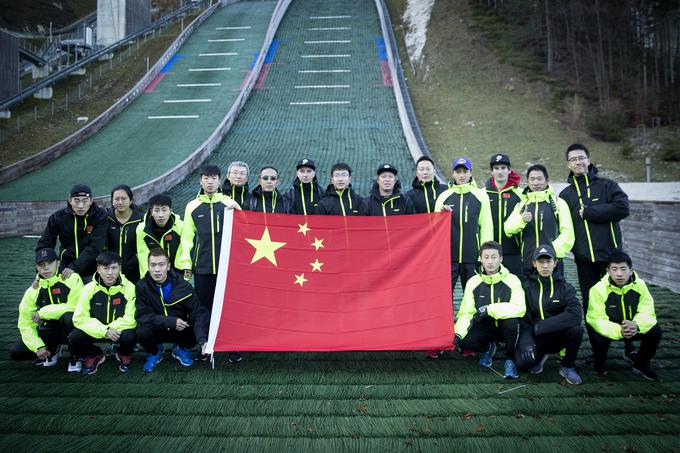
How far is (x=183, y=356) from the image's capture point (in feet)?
12.6

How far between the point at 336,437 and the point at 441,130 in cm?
1484

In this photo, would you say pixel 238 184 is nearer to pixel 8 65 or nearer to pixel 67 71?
pixel 8 65

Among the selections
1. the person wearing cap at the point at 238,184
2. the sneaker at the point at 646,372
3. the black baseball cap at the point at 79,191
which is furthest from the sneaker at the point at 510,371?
the black baseball cap at the point at 79,191

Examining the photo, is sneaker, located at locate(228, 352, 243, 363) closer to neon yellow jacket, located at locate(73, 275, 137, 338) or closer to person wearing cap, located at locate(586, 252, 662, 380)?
neon yellow jacket, located at locate(73, 275, 137, 338)

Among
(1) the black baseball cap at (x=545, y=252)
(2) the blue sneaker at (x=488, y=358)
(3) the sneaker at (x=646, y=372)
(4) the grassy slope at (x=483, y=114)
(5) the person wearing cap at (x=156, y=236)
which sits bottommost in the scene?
(3) the sneaker at (x=646, y=372)

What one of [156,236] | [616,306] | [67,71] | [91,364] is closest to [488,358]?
[616,306]

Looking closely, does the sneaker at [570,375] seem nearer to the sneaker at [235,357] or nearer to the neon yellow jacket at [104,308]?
the sneaker at [235,357]

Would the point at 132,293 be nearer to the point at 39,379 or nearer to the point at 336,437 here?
the point at 39,379

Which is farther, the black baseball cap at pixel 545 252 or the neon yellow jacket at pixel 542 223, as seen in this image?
the neon yellow jacket at pixel 542 223

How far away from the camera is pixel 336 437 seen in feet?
9.11

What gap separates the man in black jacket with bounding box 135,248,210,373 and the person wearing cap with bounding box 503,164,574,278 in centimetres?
262

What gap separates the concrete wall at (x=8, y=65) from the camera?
16.2 m

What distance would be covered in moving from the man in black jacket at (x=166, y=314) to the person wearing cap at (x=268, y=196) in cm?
92

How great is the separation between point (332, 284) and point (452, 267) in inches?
43.4
